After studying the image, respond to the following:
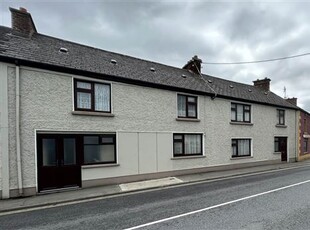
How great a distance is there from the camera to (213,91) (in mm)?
15961

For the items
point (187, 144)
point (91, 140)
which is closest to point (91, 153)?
point (91, 140)

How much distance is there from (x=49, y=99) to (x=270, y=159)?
18441mm

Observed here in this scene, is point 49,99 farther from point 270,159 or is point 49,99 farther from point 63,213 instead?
point 270,159

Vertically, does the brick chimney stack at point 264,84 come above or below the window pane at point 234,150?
above

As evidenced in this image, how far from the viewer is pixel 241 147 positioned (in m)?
17.8

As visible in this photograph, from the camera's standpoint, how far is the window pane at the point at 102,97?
36.5 feet

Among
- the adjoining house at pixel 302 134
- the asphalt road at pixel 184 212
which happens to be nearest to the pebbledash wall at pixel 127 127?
the asphalt road at pixel 184 212

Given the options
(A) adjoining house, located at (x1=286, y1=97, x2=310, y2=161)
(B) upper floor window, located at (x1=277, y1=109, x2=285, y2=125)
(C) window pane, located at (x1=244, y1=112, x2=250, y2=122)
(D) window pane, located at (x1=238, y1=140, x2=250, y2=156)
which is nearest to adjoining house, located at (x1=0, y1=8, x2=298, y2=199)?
(D) window pane, located at (x1=238, y1=140, x2=250, y2=156)

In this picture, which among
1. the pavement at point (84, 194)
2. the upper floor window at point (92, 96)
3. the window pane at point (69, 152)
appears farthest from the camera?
the upper floor window at point (92, 96)

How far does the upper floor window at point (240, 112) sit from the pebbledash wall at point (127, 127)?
0.52 m

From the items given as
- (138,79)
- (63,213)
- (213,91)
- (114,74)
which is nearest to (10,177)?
(63,213)

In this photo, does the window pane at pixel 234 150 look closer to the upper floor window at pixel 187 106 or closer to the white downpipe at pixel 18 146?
the upper floor window at pixel 187 106

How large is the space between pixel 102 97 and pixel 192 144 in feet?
21.7

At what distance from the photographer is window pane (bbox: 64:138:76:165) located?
33.4 feet
